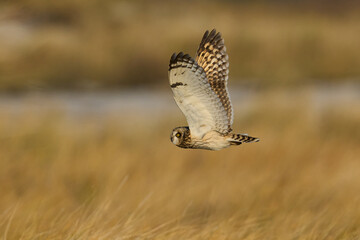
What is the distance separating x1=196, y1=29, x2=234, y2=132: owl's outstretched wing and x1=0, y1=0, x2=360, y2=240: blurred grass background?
107cm

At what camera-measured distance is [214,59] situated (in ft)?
8.38

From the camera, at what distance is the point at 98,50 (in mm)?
14750

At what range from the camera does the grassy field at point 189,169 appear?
5.21 m

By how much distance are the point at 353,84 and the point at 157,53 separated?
3.77 m

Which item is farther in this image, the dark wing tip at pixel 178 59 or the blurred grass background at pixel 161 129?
the blurred grass background at pixel 161 129

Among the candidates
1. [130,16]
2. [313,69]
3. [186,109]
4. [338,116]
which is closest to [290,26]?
[313,69]

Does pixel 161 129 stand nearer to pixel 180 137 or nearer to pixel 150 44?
pixel 180 137

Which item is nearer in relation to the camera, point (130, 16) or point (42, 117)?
point (42, 117)

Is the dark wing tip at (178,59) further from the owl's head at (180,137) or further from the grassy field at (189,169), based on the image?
the grassy field at (189,169)

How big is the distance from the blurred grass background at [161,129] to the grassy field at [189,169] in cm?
2

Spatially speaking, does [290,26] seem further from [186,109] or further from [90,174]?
[186,109]

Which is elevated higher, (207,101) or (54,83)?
(207,101)

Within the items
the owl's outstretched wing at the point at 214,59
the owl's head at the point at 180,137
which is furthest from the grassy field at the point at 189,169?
the owl's head at the point at 180,137

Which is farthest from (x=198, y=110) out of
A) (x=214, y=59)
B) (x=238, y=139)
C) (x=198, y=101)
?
(x=214, y=59)
